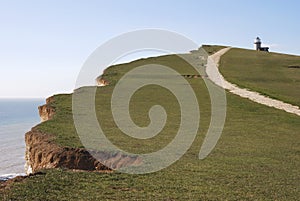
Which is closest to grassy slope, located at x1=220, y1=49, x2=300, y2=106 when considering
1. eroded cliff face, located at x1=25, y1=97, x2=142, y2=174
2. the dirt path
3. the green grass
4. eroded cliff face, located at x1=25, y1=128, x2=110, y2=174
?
the dirt path

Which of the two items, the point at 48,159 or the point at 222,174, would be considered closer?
the point at 222,174

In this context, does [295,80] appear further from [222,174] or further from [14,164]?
[222,174]

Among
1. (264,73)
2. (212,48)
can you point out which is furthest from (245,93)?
(212,48)

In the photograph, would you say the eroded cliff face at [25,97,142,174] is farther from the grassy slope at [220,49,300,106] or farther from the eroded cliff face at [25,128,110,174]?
the grassy slope at [220,49,300,106]

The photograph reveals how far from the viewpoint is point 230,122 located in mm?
23484

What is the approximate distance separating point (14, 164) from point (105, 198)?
35.4 m

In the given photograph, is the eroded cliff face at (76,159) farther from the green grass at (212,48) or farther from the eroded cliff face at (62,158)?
the green grass at (212,48)

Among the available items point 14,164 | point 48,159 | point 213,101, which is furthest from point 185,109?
point 14,164

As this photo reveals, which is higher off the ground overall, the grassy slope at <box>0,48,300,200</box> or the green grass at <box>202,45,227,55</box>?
the green grass at <box>202,45,227,55</box>

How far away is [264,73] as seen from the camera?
2169 inches

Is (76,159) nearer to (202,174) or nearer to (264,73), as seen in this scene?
(202,174)

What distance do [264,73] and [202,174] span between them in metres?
45.0

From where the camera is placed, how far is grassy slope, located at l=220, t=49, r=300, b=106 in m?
38.6

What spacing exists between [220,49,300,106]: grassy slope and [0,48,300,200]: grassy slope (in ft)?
43.4
